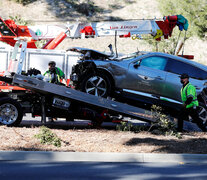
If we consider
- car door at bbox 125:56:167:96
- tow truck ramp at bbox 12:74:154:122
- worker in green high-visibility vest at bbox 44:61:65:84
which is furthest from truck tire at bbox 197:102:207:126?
worker in green high-visibility vest at bbox 44:61:65:84

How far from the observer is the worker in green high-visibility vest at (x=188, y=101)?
10.8 m

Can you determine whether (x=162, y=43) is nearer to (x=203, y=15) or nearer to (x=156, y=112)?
(x=203, y=15)

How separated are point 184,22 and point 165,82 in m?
2.39

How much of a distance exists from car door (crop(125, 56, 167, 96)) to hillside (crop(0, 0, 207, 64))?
103 feet

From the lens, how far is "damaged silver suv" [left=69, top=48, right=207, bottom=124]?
10.9 m

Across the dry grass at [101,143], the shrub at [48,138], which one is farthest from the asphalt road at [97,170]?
the shrub at [48,138]

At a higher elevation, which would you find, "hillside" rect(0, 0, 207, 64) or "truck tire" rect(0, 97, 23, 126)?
"hillside" rect(0, 0, 207, 64)

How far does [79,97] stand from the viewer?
10430mm

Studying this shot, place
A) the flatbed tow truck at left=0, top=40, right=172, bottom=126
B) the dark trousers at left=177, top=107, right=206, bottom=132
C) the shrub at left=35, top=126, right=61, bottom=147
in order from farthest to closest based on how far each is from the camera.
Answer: the dark trousers at left=177, top=107, right=206, bottom=132 → the flatbed tow truck at left=0, top=40, right=172, bottom=126 → the shrub at left=35, top=126, right=61, bottom=147

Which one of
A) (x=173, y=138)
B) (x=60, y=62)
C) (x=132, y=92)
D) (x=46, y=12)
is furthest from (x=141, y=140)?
(x=46, y=12)

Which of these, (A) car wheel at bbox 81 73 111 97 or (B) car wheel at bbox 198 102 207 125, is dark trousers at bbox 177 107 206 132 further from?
(A) car wheel at bbox 81 73 111 97

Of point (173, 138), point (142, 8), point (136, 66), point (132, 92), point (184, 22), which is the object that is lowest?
point (173, 138)

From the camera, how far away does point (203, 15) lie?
2773cm

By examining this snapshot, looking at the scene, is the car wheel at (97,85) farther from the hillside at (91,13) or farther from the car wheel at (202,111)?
the hillside at (91,13)
